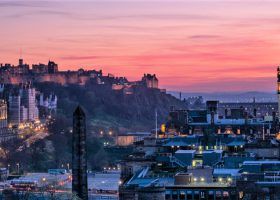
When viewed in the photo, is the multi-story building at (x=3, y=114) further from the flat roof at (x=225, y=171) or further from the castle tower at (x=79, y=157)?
the castle tower at (x=79, y=157)

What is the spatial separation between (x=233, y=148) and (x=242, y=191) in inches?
1135

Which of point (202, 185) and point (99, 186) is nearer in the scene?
point (202, 185)

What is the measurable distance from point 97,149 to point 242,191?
9383 cm

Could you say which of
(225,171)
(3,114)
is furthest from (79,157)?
(3,114)

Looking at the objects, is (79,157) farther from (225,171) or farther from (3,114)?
(3,114)

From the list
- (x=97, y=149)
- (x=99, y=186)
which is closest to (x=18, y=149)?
(x=97, y=149)

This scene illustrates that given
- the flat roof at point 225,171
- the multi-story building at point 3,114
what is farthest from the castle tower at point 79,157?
the multi-story building at point 3,114

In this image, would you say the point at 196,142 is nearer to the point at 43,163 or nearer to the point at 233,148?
the point at 233,148

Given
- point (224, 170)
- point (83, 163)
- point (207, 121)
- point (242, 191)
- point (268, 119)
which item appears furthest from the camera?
point (268, 119)

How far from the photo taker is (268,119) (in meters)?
132

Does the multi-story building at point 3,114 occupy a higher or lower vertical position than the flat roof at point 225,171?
higher

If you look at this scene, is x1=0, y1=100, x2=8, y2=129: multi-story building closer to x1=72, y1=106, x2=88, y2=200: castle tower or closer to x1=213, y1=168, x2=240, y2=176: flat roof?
x1=213, y1=168, x2=240, y2=176: flat roof

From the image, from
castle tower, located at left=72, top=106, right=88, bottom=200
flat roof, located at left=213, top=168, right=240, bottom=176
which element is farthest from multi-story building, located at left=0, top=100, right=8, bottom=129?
castle tower, located at left=72, top=106, right=88, bottom=200

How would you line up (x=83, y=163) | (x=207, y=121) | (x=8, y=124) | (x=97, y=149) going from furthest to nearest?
(x=8, y=124) < (x=97, y=149) < (x=207, y=121) < (x=83, y=163)
